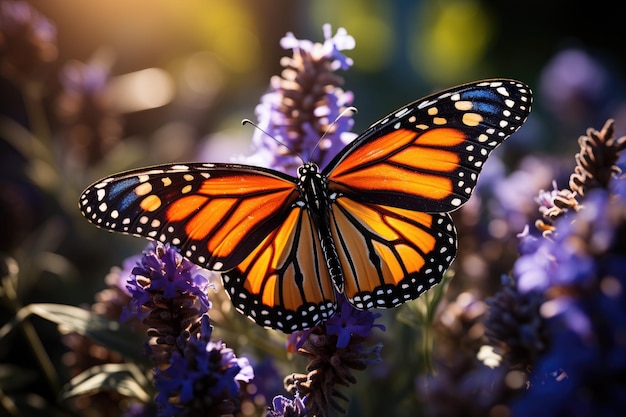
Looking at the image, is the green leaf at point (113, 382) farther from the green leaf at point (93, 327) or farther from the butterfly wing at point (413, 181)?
the butterfly wing at point (413, 181)

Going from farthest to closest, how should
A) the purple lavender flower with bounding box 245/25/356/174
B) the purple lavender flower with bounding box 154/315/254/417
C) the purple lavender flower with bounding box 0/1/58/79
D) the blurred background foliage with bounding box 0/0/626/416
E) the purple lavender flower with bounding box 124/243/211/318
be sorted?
the purple lavender flower with bounding box 0/1/58/79 < the blurred background foliage with bounding box 0/0/626/416 < the purple lavender flower with bounding box 245/25/356/174 < the purple lavender flower with bounding box 124/243/211/318 < the purple lavender flower with bounding box 154/315/254/417

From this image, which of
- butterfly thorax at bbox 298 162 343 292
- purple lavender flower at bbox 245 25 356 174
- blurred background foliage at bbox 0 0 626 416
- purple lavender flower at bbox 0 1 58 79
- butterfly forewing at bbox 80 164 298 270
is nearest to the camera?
butterfly forewing at bbox 80 164 298 270

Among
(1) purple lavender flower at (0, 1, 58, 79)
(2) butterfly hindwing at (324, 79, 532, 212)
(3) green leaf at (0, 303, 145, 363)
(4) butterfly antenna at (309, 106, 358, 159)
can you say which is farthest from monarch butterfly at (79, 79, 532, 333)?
(1) purple lavender flower at (0, 1, 58, 79)

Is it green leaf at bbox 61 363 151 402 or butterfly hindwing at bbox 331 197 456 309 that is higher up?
butterfly hindwing at bbox 331 197 456 309

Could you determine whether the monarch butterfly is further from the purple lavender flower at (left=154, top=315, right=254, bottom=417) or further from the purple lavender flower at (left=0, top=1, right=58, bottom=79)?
the purple lavender flower at (left=0, top=1, right=58, bottom=79)

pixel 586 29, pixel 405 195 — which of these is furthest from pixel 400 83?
pixel 405 195

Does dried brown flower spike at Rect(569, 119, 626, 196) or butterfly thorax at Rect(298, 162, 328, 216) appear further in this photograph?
butterfly thorax at Rect(298, 162, 328, 216)

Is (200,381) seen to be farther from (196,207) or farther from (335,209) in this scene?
(335,209)
